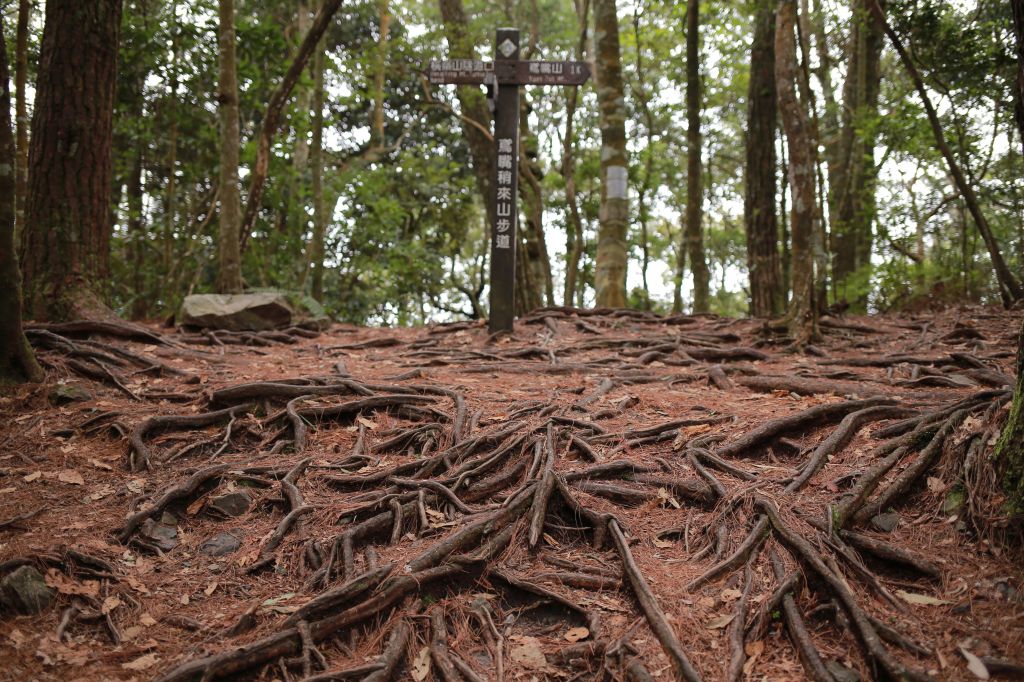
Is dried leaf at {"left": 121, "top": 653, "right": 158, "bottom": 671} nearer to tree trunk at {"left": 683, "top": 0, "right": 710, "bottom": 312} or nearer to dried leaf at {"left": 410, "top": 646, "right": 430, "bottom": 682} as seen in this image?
dried leaf at {"left": 410, "top": 646, "right": 430, "bottom": 682}

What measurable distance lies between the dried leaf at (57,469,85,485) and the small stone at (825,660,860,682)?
434 cm

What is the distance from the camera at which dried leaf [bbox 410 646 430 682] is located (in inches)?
120

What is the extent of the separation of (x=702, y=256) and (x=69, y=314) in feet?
29.7

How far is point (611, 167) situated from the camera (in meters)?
10.5

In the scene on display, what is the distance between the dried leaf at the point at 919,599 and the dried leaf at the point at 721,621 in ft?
2.49

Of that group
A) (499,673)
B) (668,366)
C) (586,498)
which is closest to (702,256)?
(668,366)

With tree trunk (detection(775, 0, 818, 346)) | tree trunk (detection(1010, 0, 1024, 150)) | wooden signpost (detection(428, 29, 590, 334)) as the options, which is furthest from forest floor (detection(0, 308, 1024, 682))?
wooden signpost (detection(428, 29, 590, 334))

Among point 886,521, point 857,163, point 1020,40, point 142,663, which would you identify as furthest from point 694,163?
point 142,663

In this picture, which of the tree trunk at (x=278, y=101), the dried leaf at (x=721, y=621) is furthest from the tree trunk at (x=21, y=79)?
the dried leaf at (x=721, y=621)

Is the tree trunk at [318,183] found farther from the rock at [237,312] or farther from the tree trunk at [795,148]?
the tree trunk at [795,148]

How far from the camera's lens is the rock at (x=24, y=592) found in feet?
11.0

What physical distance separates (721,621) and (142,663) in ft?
8.27

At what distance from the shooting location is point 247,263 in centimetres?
1320

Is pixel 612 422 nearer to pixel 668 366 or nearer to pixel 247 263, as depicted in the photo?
pixel 668 366
